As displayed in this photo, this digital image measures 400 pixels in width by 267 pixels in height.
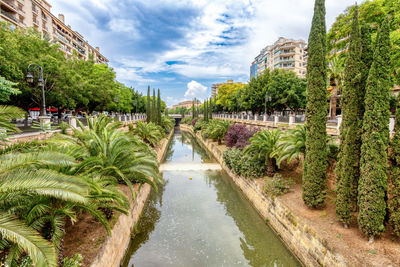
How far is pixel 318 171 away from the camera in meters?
7.24

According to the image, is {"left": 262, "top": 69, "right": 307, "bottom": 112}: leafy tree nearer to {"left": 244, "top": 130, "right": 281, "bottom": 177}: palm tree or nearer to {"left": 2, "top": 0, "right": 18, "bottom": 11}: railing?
{"left": 244, "top": 130, "right": 281, "bottom": 177}: palm tree

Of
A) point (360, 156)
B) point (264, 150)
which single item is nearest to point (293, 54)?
point (264, 150)

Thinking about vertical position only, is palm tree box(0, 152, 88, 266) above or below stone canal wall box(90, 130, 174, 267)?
above

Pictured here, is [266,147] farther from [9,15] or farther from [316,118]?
[9,15]

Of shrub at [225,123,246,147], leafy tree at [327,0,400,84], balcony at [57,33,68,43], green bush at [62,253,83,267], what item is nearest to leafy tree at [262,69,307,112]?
leafy tree at [327,0,400,84]

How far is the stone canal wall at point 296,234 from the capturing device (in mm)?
5474

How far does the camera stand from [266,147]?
36.1ft

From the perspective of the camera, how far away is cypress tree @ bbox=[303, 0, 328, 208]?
285 inches

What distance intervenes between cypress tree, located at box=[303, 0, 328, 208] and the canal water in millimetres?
2453

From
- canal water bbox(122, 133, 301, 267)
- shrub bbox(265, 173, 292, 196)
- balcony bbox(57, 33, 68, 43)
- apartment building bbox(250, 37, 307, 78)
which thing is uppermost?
apartment building bbox(250, 37, 307, 78)

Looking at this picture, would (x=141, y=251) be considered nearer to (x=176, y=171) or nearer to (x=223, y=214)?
(x=223, y=214)

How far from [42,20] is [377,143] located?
156 ft

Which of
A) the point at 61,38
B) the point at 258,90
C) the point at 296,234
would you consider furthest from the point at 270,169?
the point at 61,38

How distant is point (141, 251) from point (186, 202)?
427 centimetres
